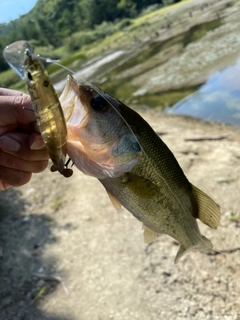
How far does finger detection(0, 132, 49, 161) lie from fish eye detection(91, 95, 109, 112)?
467 millimetres

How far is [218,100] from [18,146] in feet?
37.3

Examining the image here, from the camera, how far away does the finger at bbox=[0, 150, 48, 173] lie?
2141 mm

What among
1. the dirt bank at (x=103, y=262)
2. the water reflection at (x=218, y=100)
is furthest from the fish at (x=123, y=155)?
the water reflection at (x=218, y=100)

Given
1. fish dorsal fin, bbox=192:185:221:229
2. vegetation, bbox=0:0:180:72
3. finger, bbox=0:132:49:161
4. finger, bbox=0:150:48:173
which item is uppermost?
finger, bbox=0:132:49:161

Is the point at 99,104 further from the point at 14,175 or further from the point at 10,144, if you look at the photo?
the point at 14,175

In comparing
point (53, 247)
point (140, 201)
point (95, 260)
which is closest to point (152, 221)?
point (140, 201)

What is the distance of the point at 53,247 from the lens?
5.75 metres

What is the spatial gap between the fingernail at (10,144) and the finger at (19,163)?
136 mm

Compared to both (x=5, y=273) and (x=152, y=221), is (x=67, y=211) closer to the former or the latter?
(x=5, y=273)

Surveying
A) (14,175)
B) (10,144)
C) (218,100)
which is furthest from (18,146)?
(218,100)

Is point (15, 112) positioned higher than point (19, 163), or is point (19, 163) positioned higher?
point (15, 112)

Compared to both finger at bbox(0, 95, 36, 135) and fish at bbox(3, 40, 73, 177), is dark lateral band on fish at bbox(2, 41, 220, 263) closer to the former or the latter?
A: fish at bbox(3, 40, 73, 177)

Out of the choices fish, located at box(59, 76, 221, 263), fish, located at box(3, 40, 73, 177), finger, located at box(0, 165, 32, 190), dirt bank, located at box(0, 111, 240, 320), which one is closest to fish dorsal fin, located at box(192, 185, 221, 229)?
fish, located at box(59, 76, 221, 263)

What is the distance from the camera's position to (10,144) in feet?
6.51
